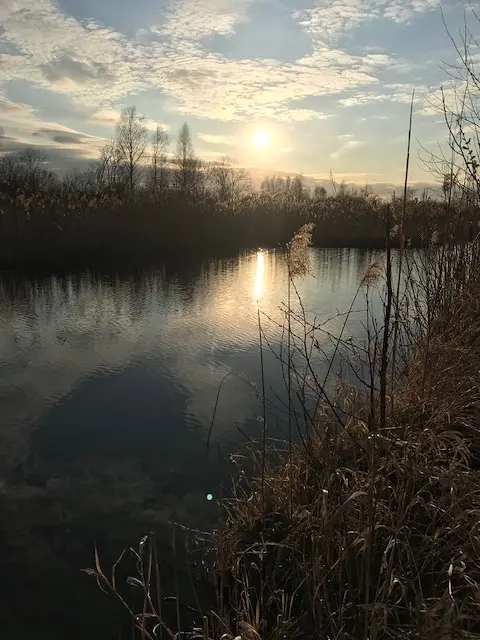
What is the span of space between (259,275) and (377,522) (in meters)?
9.52

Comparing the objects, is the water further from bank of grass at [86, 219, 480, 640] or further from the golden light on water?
the golden light on water

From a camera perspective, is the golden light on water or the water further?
the golden light on water

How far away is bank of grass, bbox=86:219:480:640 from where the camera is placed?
1.73 m

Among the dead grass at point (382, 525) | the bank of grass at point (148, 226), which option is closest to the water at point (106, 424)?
the dead grass at point (382, 525)

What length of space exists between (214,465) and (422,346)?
155 cm

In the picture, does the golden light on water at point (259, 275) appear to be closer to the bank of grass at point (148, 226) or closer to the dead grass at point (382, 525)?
the bank of grass at point (148, 226)

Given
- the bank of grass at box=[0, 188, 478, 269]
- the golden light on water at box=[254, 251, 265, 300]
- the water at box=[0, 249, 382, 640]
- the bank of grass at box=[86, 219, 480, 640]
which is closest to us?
the bank of grass at box=[86, 219, 480, 640]

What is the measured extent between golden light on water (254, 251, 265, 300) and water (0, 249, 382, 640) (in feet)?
1.94

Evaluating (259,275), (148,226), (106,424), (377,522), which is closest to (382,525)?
(377,522)

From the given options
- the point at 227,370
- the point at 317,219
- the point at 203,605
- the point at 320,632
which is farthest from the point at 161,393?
the point at 317,219

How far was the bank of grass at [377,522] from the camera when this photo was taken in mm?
1729

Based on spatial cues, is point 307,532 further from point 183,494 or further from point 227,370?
point 227,370

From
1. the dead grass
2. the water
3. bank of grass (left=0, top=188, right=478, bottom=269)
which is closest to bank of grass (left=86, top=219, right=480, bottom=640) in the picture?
the dead grass

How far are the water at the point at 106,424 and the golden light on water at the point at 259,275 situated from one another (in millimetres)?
590
